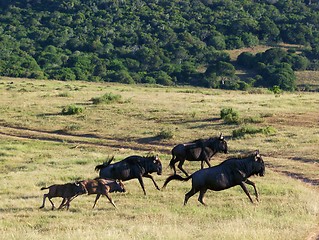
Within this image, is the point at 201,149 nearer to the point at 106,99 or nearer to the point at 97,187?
the point at 97,187

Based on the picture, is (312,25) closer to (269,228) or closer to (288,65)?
(288,65)

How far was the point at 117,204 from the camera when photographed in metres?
15.4

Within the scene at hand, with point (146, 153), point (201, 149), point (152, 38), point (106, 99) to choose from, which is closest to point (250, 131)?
point (146, 153)

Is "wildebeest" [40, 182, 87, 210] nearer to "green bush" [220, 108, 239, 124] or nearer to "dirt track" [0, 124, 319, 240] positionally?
"dirt track" [0, 124, 319, 240]

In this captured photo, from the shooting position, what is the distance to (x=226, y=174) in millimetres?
14422

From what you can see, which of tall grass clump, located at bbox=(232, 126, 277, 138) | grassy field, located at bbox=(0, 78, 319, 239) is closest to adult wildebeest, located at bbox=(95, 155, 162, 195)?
A: grassy field, located at bbox=(0, 78, 319, 239)

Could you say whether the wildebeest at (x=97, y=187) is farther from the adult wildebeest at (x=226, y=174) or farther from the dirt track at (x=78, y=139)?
the dirt track at (x=78, y=139)

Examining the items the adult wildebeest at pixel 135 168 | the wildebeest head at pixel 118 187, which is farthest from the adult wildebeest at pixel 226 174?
the adult wildebeest at pixel 135 168

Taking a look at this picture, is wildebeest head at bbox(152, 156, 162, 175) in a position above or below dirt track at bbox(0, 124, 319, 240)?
above

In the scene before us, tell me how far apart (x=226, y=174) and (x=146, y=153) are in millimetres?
10636

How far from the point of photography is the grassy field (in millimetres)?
12398

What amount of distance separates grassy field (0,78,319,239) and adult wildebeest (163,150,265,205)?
20.2 inches

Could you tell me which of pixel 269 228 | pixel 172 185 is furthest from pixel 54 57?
pixel 269 228

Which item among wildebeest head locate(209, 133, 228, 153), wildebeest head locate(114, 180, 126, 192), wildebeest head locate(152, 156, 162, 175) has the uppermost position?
wildebeest head locate(209, 133, 228, 153)
